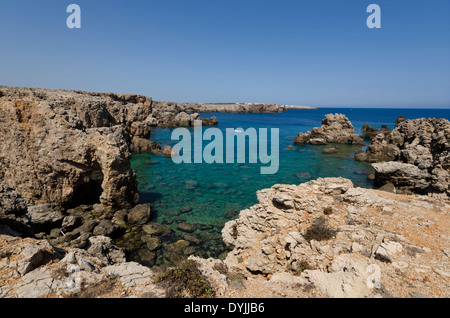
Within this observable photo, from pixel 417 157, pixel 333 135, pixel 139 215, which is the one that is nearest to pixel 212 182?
pixel 139 215

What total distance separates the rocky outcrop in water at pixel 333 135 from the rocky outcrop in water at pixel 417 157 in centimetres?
1411

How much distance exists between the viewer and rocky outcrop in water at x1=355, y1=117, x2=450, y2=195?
19.5 metres

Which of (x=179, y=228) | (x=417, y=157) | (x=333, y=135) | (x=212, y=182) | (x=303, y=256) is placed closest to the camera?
(x=303, y=256)

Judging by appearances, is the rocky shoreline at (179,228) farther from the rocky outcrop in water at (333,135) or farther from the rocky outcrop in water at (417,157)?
the rocky outcrop in water at (333,135)

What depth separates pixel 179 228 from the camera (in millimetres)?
18562

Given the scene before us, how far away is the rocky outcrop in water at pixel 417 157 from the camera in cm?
1952

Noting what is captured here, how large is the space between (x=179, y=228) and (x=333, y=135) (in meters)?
57.8

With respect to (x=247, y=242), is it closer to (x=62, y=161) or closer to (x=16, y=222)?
(x=16, y=222)

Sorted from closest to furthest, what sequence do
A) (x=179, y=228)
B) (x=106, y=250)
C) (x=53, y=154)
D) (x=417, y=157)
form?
(x=106, y=250) → (x=53, y=154) → (x=179, y=228) → (x=417, y=157)

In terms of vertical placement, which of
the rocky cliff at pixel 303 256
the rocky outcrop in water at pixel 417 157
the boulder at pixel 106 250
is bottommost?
the boulder at pixel 106 250

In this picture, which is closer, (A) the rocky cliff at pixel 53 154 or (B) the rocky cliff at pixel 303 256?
(B) the rocky cliff at pixel 303 256

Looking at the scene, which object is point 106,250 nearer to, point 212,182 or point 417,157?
point 212,182

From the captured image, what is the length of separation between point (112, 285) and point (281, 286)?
617 cm

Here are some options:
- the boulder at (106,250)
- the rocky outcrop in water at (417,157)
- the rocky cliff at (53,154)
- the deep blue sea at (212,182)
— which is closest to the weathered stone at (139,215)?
the deep blue sea at (212,182)
